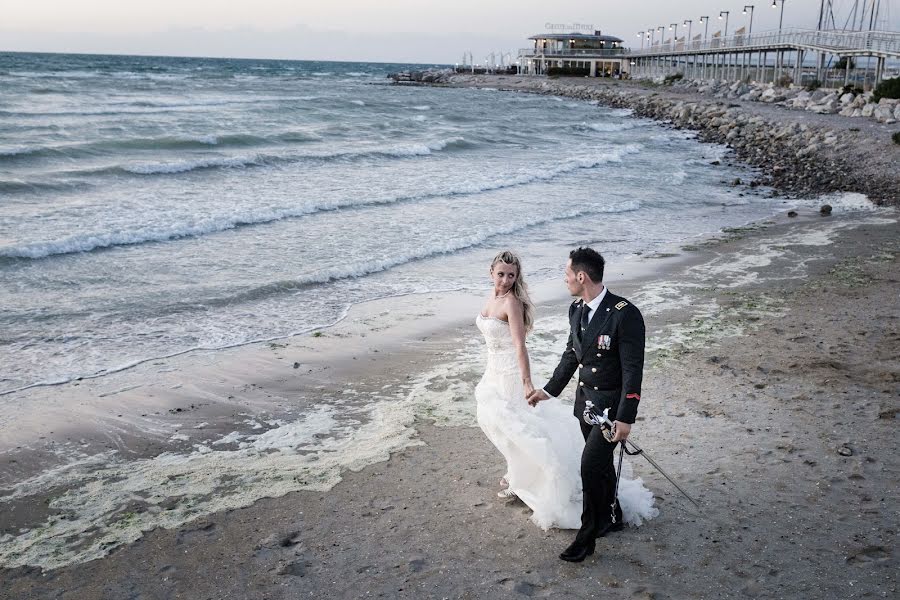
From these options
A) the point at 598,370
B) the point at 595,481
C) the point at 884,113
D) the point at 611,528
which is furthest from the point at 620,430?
the point at 884,113

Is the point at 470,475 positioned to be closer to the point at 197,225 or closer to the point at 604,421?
the point at 604,421

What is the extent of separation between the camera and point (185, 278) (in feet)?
44.5

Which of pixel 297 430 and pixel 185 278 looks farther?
pixel 185 278

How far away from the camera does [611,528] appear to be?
546 centimetres

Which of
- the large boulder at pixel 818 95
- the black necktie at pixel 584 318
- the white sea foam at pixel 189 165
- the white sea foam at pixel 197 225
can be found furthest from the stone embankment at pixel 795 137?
the black necktie at pixel 584 318

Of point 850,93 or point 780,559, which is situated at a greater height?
point 850,93

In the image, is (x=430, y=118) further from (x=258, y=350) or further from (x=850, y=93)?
(x=258, y=350)

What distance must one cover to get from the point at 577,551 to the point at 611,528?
43cm

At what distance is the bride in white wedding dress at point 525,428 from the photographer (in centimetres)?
550

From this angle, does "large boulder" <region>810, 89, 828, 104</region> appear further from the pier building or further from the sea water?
the pier building

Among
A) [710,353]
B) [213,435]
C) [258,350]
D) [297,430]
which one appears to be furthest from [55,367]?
[710,353]

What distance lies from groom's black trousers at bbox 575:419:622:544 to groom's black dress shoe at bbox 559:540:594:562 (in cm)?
3

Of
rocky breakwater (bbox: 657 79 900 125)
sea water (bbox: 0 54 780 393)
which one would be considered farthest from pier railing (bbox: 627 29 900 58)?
sea water (bbox: 0 54 780 393)

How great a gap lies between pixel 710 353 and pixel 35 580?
712cm
